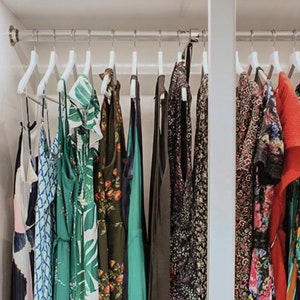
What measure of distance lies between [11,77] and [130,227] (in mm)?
552

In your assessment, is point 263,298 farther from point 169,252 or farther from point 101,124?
point 101,124

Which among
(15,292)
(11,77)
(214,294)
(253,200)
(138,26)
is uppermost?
(138,26)

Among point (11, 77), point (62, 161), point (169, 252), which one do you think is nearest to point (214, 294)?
point (169, 252)

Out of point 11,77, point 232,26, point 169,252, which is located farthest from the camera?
point 11,77

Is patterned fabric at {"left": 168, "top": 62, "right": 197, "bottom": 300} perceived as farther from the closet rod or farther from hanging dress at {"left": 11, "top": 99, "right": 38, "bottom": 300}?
hanging dress at {"left": 11, "top": 99, "right": 38, "bottom": 300}

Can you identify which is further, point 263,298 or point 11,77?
point 11,77

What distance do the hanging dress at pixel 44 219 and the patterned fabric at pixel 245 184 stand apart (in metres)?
0.46

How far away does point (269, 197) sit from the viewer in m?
1.04

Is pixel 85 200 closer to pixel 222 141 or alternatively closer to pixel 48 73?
pixel 48 73

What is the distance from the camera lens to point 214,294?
2.23ft

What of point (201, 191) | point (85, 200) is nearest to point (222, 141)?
point (201, 191)

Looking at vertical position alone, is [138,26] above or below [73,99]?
above

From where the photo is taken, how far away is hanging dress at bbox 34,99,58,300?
1.04 meters

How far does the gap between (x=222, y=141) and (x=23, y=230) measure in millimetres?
645
